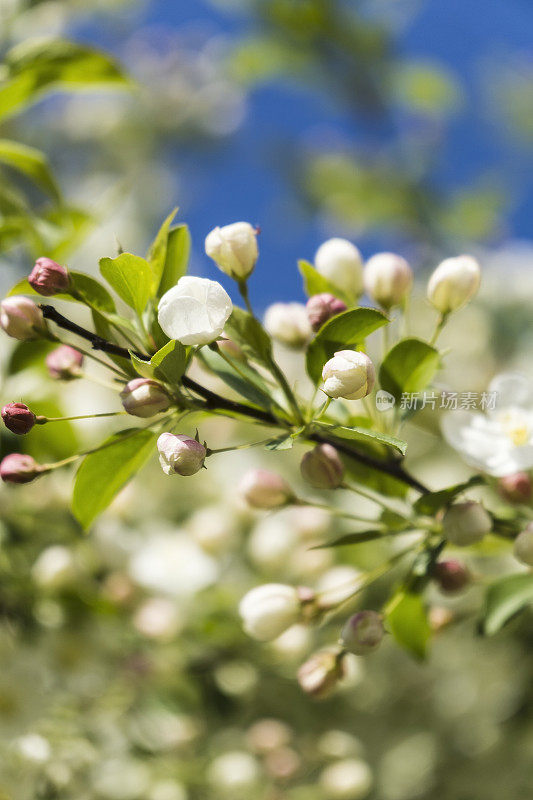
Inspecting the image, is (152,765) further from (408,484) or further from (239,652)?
(408,484)

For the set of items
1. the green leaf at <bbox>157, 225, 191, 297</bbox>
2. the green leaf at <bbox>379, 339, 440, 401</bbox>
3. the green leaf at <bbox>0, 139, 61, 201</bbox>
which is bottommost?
the green leaf at <bbox>379, 339, 440, 401</bbox>

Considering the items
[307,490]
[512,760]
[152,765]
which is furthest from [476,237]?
[152,765]

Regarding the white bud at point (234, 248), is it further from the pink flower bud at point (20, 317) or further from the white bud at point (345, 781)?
the white bud at point (345, 781)

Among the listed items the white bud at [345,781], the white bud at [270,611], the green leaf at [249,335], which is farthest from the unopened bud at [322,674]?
the white bud at [345,781]

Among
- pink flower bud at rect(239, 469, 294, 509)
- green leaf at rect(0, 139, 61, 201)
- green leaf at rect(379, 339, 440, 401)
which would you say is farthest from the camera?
green leaf at rect(0, 139, 61, 201)

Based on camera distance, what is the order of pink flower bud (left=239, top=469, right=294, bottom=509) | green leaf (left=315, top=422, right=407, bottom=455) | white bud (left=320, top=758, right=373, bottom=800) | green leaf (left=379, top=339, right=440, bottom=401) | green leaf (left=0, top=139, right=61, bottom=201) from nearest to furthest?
green leaf (left=315, top=422, right=407, bottom=455)
green leaf (left=379, top=339, right=440, bottom=401)
pink flower bud (left=239, top=469, right=294, bottom=509)
green leaf (left=0, top=139, right=61, bottom=201)
white bud (left=320, top=758, right=373, bottom=800)

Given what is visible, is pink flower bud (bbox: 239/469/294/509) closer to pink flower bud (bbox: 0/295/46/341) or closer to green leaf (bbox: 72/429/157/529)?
green leaf (bbox: 72/429/157/529)

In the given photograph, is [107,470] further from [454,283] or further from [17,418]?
[454,283]

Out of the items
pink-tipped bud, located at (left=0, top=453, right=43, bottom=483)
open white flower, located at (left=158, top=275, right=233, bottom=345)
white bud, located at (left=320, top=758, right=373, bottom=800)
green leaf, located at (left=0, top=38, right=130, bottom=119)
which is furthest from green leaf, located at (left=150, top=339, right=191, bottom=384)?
white bud, located at (left=320, top=758, right=373, bottom=800)
